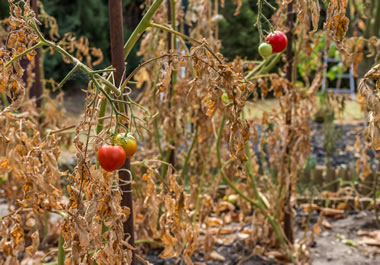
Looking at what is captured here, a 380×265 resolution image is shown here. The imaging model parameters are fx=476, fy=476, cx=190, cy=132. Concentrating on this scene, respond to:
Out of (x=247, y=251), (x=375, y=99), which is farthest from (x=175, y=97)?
(x=375, y=99)

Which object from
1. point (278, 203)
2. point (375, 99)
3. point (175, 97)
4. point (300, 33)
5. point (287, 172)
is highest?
point (300, 33)

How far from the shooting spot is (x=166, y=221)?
1495 mm

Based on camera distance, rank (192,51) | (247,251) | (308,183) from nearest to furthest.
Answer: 1. (192,51)
2. (247,251)
3. (308,183)

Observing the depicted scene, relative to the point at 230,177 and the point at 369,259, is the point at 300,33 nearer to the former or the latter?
the point at 230,177

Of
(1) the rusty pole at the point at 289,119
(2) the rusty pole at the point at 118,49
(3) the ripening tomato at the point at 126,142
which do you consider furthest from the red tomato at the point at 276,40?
(1) the rusty pole at the point at 289,119

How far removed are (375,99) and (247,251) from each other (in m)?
1.65

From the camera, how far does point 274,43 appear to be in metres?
1.30

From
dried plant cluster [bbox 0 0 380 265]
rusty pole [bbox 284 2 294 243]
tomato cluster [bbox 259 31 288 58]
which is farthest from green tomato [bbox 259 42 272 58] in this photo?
rusty pole [bbox 284 2 294 243]

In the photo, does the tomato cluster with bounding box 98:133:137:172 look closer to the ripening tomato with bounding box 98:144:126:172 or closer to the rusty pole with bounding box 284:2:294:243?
the ripening tomato with bounding box 98:144:126:172

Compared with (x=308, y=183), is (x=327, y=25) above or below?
above

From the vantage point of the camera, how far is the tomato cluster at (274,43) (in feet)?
4.26

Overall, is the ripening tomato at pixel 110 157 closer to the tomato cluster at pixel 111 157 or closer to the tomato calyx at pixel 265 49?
the tomato cluster at pixel 111 157

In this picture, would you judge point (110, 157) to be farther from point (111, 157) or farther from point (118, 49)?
point (118, 49)

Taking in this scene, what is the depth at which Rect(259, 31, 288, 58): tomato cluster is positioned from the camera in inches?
51.2
